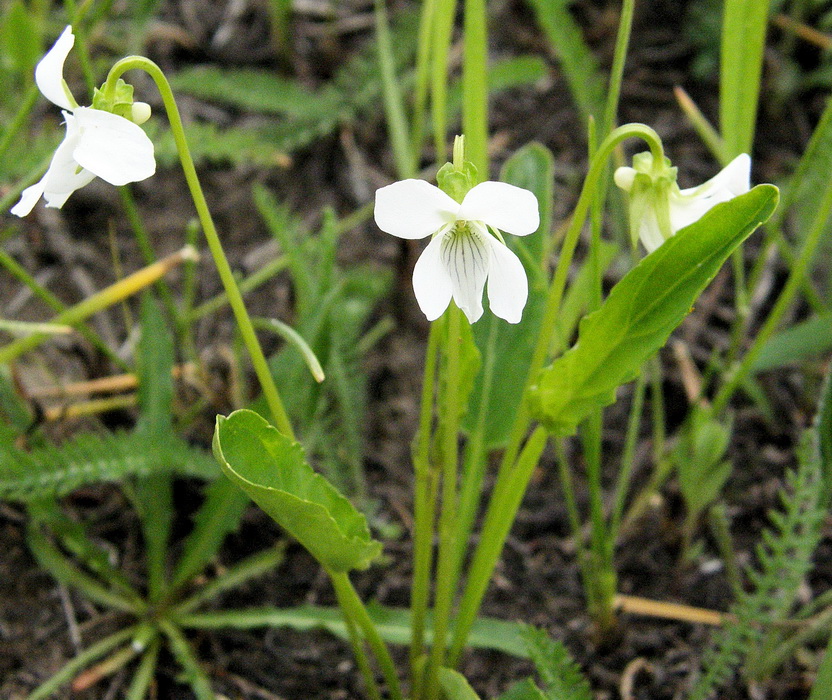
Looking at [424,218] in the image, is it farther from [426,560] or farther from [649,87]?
[649,87]

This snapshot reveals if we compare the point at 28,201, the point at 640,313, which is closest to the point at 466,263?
the point at 640,313

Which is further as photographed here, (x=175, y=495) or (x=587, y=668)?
(x=175, y=495)

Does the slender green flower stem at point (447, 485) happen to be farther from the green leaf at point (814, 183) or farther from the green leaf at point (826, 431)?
the green leaf at point (814, 183)

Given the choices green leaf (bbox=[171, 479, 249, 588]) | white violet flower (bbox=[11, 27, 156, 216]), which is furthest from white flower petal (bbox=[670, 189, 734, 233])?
green leaf (bbox=[171, 479, 249, 588])

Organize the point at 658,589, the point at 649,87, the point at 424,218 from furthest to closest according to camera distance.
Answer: the point at 649,87, the point at 658,589, the point at 424,218

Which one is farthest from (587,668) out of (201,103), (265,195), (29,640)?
(201,103)

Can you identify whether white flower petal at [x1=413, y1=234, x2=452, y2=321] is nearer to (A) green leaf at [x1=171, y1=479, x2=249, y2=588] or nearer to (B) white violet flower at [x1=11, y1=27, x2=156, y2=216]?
(B) white violet flower at [x1=11, y1=27, x2=156, y2=216]

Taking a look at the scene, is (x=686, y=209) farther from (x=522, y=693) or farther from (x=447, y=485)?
(x=522, y=693)
